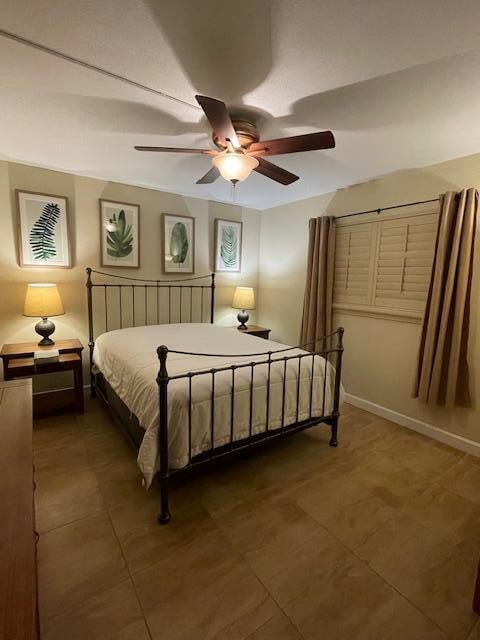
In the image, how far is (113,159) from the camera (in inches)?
109

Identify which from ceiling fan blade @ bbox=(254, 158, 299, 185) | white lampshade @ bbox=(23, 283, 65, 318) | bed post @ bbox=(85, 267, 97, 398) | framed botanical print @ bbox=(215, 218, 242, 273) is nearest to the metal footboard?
ceiling fan blade @ bbox=(254, 158, 299, 185)

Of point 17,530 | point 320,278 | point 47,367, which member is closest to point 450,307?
point 320,278

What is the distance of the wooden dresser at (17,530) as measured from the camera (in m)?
0.60

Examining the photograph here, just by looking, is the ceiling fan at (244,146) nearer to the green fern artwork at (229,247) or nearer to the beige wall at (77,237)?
the beige wall at (77,237)

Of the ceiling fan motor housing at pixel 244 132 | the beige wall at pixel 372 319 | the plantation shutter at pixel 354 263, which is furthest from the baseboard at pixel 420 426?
the ceiling fan motor housing at pixel 244 132

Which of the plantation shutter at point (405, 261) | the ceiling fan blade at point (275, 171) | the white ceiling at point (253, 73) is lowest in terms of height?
the plantation shutter at point (405, 261)

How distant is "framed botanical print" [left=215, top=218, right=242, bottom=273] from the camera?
4.16m

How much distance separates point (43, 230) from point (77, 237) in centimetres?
31

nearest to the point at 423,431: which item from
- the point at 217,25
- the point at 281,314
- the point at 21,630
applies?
the point at 281,314

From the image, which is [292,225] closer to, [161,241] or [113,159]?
[161,241]

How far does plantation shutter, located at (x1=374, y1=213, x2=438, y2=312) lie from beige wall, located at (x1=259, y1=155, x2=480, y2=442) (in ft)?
0.68

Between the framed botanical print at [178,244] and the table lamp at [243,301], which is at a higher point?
the framed botanical print at [178,244]

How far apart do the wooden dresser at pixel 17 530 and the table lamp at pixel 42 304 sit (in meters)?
1.62

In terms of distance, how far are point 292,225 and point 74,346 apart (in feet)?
9.89
